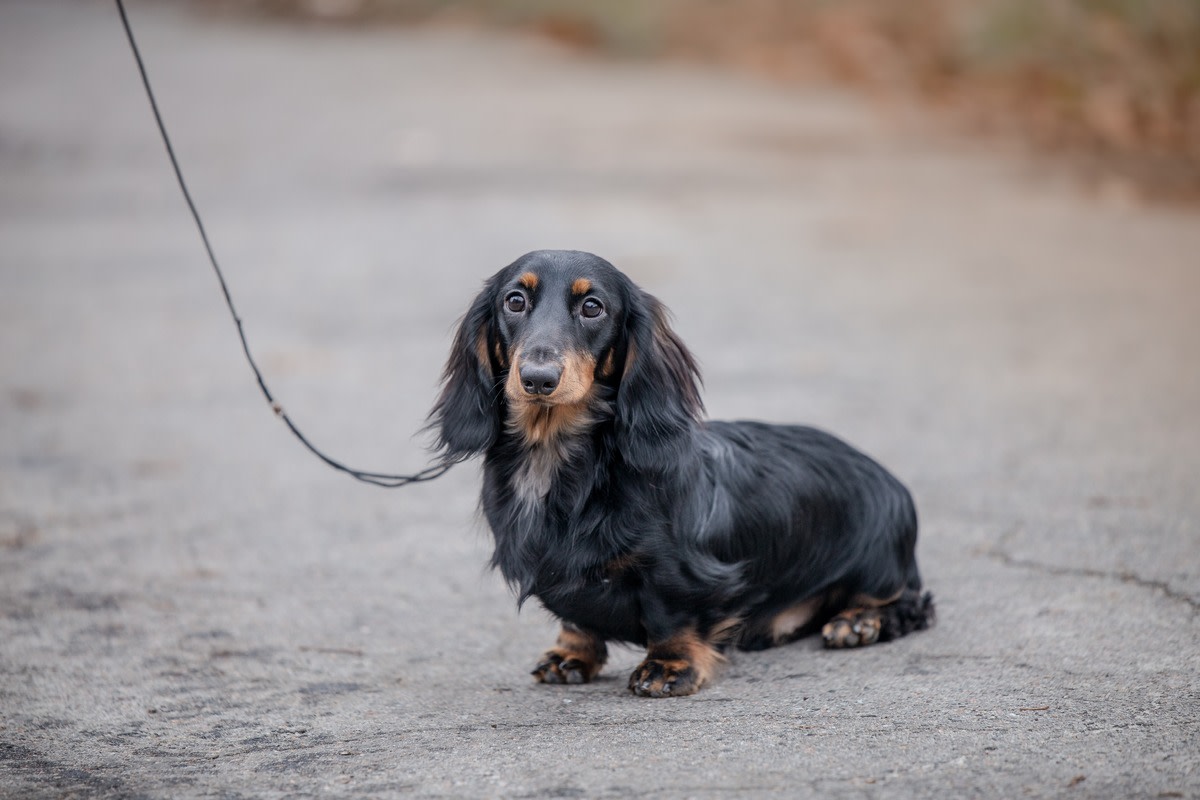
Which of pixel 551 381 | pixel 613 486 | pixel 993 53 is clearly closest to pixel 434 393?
pixel 613 486

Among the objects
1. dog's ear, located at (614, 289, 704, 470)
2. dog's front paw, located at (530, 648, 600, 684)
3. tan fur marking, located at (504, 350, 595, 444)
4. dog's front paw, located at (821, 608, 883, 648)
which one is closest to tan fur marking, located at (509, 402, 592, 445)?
tan fur marking, located at (504, 350, 595, 444)

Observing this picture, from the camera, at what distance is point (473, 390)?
3.76 meters

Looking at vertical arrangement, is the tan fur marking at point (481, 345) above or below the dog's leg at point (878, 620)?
above

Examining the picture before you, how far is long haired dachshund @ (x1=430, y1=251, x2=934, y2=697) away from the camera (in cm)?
357

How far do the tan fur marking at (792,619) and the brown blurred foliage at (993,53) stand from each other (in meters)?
8.93

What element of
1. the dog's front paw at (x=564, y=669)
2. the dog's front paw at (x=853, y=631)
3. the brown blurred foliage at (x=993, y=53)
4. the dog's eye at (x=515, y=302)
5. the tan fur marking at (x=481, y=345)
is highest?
the brown blurred foliage at (x=993, y=53)

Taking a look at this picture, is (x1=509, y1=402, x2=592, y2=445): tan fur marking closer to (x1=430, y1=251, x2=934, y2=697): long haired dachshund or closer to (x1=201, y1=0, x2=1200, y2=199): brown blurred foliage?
(x1=430, y1=251, x2=934, y2=697): long haired dachshund

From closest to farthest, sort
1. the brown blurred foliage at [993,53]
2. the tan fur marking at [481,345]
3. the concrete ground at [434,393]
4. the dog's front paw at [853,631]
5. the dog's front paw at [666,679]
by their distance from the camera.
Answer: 1. the concrete ground at [434,393]
2. the dog's front paw at [666,679]
3. the tan fur marking at [481,345]
4. the dog's front paw at [853,631]
5. the brown blurred foliage at [993,53]

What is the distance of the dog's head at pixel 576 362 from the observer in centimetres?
358

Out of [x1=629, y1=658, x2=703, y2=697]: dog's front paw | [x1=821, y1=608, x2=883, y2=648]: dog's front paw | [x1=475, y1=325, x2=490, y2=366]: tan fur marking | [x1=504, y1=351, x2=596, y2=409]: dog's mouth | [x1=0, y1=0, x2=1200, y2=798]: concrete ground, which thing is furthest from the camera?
[x1=821, y1=608, x2=883, y2=648]: dog's front paw

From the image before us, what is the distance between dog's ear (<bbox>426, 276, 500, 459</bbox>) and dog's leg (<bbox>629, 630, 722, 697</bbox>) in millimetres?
761

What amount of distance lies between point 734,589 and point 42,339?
6.70m

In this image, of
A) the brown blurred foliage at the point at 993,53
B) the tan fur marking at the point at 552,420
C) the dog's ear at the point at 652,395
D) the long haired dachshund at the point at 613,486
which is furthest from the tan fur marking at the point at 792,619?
the brown blurred foliage at the point at 993,53

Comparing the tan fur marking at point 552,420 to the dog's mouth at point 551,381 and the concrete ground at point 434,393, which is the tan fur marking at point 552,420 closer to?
the dog's mouth at point 551,381
